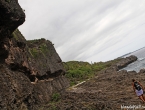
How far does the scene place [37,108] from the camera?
22.6 metres

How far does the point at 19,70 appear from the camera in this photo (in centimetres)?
2292

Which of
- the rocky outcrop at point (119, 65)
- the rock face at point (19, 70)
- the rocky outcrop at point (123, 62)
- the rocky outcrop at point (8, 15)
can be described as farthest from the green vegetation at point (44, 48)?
the rocky outcrop at point (123, 62)

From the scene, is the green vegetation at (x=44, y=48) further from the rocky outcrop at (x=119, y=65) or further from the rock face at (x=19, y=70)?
the rocky outcrop at (x=119, y=65)

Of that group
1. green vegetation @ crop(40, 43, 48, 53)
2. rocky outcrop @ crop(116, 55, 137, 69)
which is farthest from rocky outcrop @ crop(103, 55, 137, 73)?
green vegetation @ crop(40, 43, 48, 53)

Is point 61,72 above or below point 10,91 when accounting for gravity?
above

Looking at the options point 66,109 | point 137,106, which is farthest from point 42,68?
point 137,106

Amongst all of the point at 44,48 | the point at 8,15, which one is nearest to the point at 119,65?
the point at 44,48

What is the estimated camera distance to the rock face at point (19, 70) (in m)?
15.6

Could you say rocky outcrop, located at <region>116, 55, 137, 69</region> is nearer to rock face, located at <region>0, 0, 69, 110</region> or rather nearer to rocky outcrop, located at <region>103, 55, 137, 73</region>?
rocky outcrop, located at <region>103, 55, 137, 73</region>

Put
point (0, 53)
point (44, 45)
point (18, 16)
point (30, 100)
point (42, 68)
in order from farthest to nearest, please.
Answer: point (44, 45) → point (42, 68) → point (30, 100) → point (0, 53) → point (18, 16)

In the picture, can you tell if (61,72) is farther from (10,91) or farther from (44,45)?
(10,91)

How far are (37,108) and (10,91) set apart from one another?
21.0 feet

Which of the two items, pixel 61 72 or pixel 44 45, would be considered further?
pixel 61 72

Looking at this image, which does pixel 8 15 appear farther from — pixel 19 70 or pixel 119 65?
pixel 119 65
